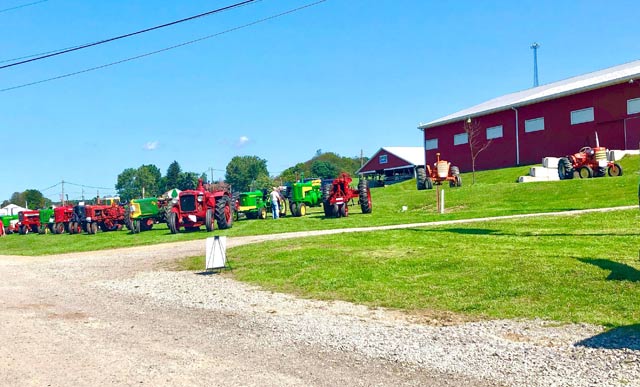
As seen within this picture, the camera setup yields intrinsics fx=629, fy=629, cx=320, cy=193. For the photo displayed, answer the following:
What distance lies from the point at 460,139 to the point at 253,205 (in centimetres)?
2298

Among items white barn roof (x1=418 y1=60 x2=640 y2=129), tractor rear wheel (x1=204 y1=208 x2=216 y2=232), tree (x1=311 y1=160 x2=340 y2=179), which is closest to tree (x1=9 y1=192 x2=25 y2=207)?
tree (x1=311 y1=160 x2=340 y2=179)

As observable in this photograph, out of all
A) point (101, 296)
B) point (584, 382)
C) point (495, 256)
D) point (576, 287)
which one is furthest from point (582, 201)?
point (584, 382)

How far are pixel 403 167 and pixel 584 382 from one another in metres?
64.8

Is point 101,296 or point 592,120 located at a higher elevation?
point 592,120

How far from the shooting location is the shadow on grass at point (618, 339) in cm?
617

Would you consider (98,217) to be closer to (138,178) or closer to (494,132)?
(494,132)

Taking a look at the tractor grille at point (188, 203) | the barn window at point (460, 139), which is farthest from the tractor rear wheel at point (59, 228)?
the barn window at point (460, 139)

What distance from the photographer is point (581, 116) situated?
3956 cm

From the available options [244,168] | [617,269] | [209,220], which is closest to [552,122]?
[209,220]

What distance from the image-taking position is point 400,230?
59.1 ft

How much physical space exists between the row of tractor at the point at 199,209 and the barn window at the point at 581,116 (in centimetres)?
1748

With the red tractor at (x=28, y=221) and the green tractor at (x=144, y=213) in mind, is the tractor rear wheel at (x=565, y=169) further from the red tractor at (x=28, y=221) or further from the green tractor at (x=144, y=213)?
the red tractor at (x=28, y=221)

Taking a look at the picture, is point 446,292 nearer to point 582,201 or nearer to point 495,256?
point 495,256

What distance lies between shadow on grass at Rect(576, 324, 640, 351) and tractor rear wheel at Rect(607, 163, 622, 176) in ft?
84.9
